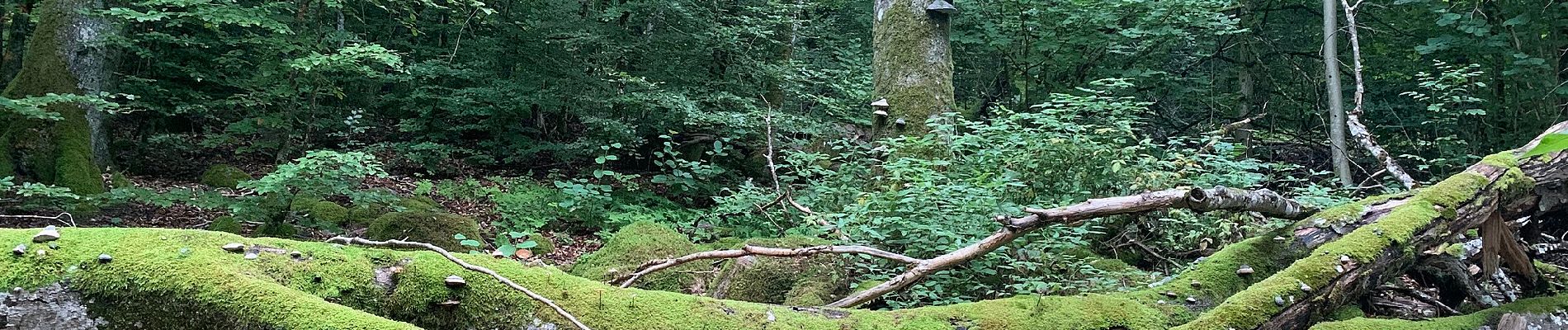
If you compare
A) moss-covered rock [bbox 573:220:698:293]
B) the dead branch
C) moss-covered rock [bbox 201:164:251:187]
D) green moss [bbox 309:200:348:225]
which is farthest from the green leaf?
moss-covered rock [bbox 201:164:251:187]

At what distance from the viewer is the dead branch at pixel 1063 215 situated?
10.9ft

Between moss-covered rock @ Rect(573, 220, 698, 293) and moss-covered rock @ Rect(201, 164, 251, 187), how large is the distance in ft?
18.7

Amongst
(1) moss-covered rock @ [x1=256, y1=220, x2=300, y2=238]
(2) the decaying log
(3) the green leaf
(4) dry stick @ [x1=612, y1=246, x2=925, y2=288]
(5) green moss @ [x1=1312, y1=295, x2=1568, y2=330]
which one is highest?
(3) the green leaf

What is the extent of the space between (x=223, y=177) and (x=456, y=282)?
25.6ft

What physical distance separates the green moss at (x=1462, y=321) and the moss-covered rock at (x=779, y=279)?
2.12 metres

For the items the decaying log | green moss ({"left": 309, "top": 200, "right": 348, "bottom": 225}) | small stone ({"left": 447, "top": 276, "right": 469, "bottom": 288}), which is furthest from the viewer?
green moss ({"left": 309, "top": 200, "right": 348, "bottom": 225})

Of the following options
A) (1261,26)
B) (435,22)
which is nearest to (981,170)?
(1261,26)

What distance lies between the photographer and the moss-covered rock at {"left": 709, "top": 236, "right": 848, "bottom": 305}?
4055 mm

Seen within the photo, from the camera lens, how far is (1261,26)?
36.4 feet

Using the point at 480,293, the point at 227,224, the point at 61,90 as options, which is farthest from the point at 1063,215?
the point at 61,90

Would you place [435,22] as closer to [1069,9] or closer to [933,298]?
[1069,9]

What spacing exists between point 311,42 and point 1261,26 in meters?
11.9

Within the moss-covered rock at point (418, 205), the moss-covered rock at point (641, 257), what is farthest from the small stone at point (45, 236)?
the moss-covered rock at point (418, 205)

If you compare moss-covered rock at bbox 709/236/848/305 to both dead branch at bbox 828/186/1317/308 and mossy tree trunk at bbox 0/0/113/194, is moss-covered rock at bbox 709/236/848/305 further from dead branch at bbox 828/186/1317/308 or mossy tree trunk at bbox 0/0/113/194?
mossy tree trunk at bbox 0/0/113/194
